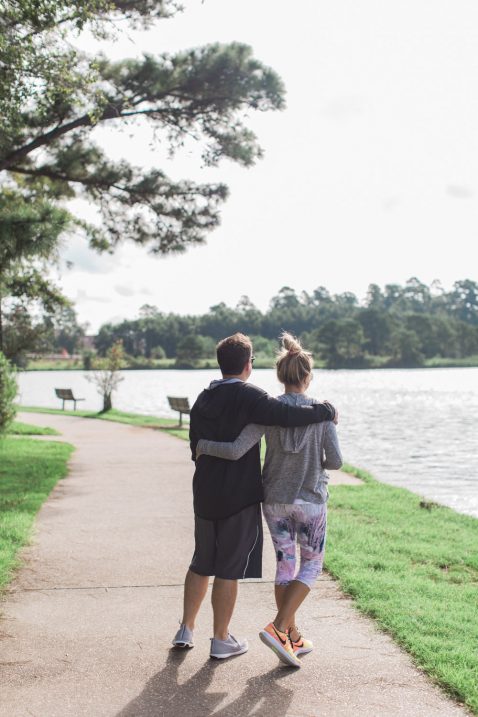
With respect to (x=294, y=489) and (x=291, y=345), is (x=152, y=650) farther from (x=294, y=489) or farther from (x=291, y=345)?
(x=291, y=345)

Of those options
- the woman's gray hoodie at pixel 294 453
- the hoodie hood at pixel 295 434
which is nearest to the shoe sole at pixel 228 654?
the woman's gray hoodie at pixel 294 453

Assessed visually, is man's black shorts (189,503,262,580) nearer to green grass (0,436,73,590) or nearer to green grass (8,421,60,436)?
green grass (0,436,73,590)

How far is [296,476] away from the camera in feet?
11.9

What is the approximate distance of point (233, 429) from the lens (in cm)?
364

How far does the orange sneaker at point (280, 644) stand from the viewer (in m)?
3.45

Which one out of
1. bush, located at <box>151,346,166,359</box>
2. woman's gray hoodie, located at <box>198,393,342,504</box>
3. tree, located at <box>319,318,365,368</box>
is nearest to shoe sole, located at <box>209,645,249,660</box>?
woman's gray hoodie, located at <box>198,393,342,504</box>

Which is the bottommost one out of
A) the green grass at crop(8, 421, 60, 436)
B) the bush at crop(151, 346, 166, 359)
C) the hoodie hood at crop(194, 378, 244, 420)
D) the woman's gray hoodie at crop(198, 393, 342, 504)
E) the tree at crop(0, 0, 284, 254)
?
the green grass at crop(8, 421, 60, 436)

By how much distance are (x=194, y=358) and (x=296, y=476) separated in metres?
116

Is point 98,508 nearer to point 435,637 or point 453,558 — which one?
point 453,558

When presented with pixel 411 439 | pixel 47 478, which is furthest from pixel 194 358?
pixel 47 478

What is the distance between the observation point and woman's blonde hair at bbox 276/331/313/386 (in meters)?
3.73

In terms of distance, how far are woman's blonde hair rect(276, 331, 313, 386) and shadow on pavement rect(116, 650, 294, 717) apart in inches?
56.2

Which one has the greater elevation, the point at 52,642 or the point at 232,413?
the point at 232,413

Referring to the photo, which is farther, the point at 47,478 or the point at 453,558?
the point at 47,478
